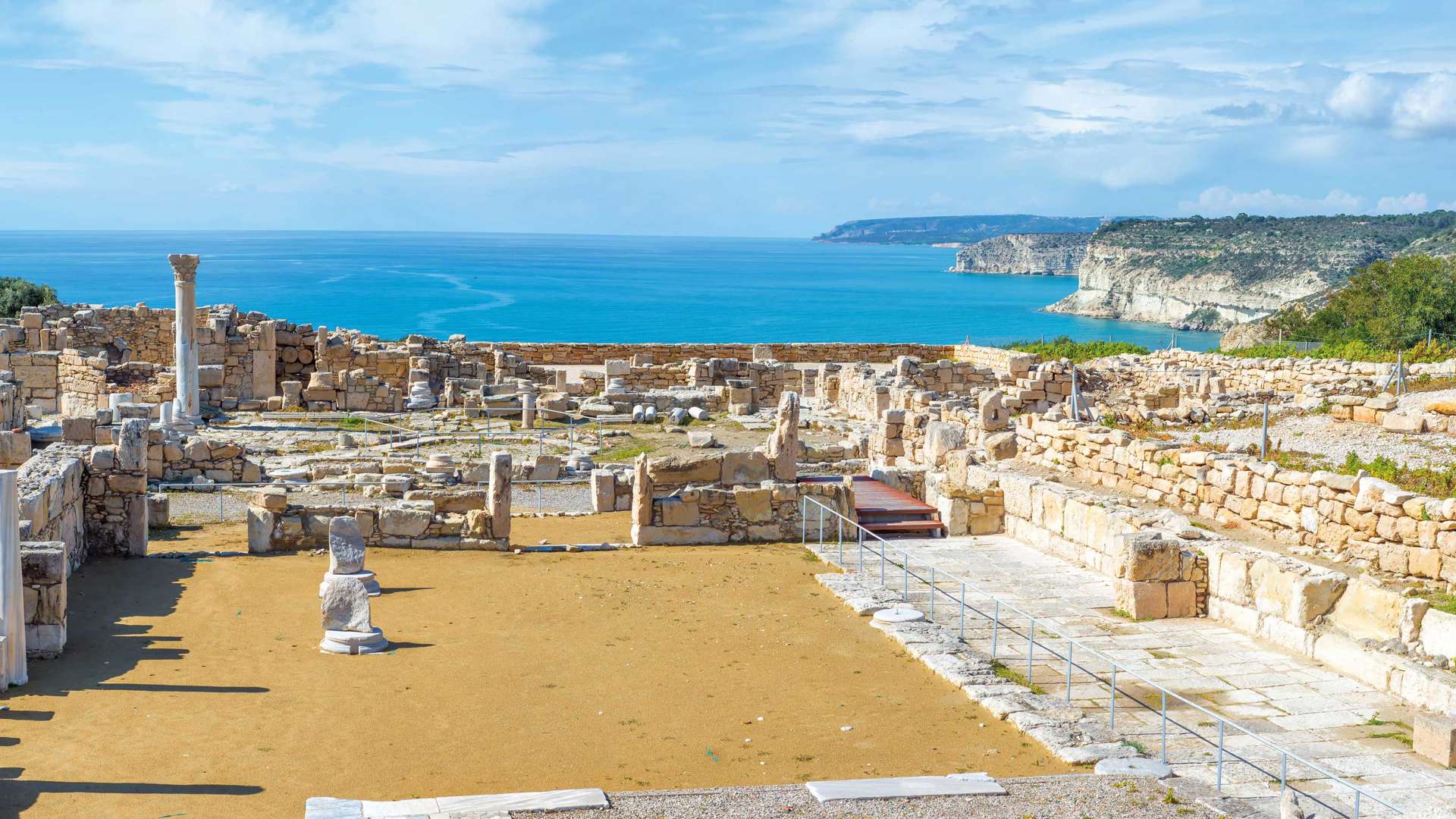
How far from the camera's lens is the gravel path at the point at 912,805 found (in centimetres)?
808

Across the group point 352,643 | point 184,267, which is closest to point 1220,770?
point 352,643

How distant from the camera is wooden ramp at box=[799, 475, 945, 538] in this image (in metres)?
17.4

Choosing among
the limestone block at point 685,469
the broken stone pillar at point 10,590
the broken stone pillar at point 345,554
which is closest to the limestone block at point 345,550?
the broken stone pillar at point 345,554

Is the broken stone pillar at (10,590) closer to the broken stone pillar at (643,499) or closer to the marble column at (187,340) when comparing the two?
the broken stone pillar at (643,499)

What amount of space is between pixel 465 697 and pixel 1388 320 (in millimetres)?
34211

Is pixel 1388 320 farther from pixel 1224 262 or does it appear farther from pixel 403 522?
pixel 1224 262

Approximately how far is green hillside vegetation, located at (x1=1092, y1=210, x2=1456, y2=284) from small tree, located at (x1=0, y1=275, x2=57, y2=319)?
250 ft

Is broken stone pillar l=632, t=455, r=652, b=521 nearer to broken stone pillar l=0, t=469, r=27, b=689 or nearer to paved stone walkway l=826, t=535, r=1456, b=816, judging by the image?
paved stone walkway l=826, t=535, r=1456, b=816

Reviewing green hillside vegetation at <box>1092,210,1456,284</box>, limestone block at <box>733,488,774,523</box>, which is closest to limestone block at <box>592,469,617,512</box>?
limestone block at <box>733,488,774,523</box>

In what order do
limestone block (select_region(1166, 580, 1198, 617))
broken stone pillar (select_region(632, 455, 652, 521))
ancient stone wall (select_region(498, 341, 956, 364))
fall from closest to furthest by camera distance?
limestone block (select_region(1166, 580, 1198, 617)) < broken stone pillar (select_region(632, 455, 652, 521)) < ancient stone wall (select_region(498, 341, 956, 364))

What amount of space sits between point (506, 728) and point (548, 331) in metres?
91.9

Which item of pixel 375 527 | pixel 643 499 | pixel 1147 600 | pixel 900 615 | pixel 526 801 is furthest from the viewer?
pixel 643 499

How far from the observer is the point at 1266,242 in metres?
114

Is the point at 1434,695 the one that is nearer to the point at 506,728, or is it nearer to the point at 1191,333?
the point at 506,728
